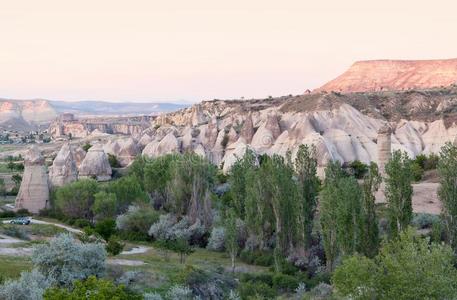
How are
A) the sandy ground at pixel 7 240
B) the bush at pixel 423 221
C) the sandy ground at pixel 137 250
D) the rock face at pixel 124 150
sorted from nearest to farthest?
1. the sandy ground at pixel 7 240
2. the sandy ground at pixel 137 250
3. the bush at pixel 423 221
4. the rock face at pixel 124 150

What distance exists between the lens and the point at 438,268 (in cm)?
1504

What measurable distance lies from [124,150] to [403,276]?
56.2m

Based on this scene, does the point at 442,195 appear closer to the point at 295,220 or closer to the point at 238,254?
the point at 295,220

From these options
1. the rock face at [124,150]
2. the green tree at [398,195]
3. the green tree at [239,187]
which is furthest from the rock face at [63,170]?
the green tree at [398,195]

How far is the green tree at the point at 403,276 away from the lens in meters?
14.8

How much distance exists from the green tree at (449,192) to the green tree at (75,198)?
72.0 ft

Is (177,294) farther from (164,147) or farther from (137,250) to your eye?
(164,147)

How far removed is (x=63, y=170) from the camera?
47.3 metres

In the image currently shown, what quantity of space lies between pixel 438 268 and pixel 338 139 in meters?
45.2

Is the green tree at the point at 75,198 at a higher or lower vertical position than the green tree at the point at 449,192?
lower

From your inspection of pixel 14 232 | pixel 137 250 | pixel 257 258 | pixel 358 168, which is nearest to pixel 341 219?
pixel 257 258

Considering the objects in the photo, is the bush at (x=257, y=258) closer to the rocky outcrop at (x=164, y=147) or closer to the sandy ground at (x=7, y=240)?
the sandy ground at (x=7, y=240)

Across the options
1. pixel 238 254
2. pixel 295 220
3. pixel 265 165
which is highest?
pixel 265 165

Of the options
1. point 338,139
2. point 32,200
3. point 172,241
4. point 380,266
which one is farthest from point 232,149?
point 380,266
